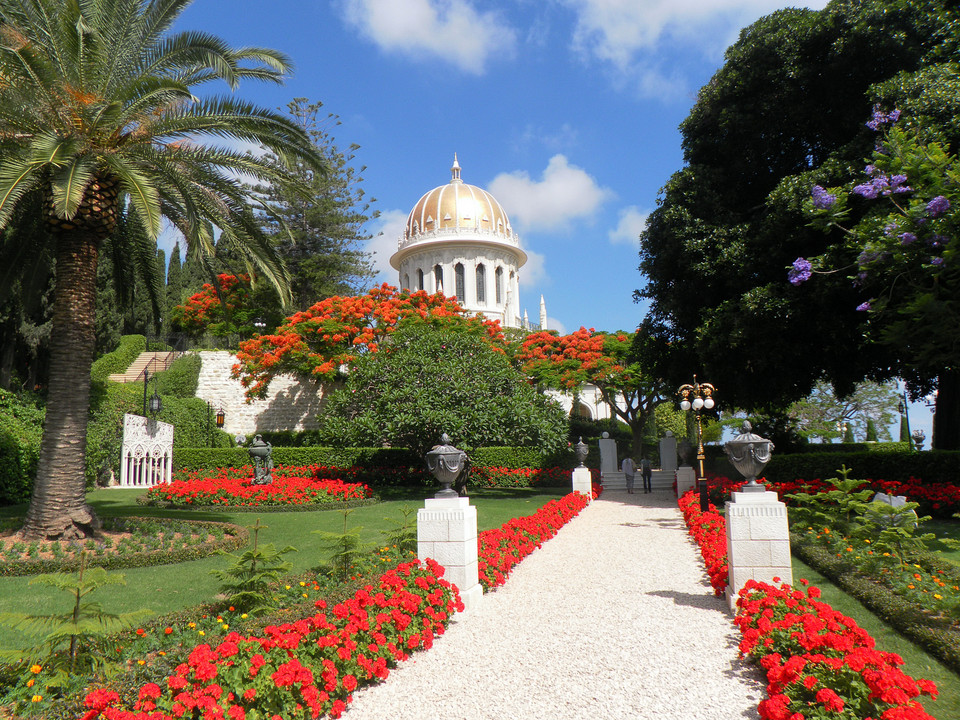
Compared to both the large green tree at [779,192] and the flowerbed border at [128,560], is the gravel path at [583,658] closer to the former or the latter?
the flowerbed border at [128,560]

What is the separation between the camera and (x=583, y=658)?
216 inches

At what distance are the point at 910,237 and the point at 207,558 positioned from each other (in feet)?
39.8

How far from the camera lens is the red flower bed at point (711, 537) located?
7.68m

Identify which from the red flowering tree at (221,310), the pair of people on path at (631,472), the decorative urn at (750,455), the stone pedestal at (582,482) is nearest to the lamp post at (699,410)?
the stone pedestal at (582,482)

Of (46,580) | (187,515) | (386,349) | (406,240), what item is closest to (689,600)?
(46,580)

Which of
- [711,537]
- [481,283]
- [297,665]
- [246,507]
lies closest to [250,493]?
[246,507]

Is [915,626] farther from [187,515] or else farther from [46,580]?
[187,515]

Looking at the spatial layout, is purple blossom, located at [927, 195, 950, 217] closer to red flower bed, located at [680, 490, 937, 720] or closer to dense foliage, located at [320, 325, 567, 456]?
A: red flower bed, located at [680, 490, 937, 720]

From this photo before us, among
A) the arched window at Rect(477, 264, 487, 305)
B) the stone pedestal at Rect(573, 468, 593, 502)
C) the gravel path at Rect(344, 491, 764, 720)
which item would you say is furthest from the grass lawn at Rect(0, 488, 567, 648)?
the arched window at Rect(477, 264, 487, 305)

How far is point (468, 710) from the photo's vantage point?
4.47 metres

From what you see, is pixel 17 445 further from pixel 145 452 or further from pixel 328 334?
pixel 328 334

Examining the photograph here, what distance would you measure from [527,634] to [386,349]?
16.7m

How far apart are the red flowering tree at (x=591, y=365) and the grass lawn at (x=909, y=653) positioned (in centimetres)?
2174

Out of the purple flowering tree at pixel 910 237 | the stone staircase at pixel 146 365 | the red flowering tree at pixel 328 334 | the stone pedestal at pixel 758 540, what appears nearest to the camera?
the stone pedestal at pixel 758 540
